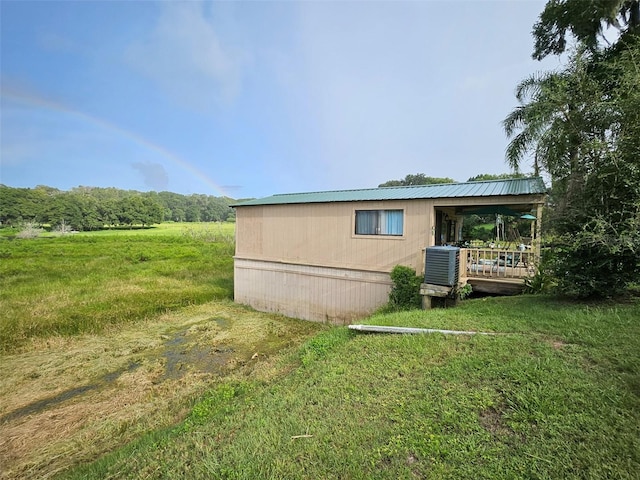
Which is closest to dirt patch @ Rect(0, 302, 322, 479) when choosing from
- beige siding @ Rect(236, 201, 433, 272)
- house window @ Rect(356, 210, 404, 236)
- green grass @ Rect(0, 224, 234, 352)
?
A: green grass @ Rect(0, 224, 234, 352)

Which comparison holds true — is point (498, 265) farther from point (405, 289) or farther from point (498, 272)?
point (405, 289)

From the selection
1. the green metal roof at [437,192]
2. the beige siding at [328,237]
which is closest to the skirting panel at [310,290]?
the beige siding at [328,237]

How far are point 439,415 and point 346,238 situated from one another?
7000mm

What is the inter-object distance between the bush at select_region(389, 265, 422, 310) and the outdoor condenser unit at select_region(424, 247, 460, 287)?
0.68 metres

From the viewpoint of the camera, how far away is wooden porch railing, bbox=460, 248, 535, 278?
7443 mm

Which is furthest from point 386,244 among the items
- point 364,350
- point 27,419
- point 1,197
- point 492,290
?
point 1,197

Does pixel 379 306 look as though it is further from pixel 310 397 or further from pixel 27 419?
pixel 27 419

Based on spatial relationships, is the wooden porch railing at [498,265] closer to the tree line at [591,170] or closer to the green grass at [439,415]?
the tree line at [591,170]

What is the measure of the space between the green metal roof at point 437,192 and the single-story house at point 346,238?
0.02 m

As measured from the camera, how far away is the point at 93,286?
13.6 meters

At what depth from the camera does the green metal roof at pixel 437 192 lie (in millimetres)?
7348

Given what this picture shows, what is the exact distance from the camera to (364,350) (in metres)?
4.61

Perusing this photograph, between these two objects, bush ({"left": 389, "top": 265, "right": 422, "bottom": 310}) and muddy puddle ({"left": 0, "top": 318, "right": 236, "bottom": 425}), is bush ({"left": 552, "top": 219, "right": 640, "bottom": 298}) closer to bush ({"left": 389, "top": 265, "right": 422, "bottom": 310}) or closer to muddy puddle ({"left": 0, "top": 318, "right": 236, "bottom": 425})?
bush ({"left": 389, "top": 265, "right": 422, "bottom": 310})

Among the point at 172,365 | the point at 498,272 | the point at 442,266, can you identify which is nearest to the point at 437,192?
the point at 442,266
